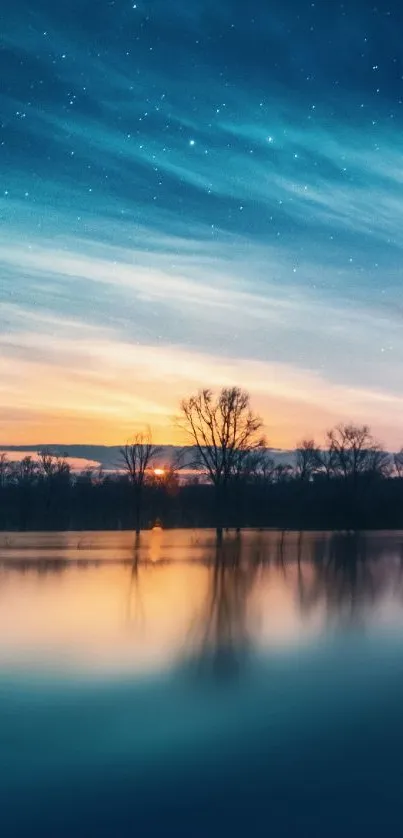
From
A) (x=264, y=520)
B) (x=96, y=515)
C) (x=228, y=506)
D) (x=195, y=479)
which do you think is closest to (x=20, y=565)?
(x=228, y=506)

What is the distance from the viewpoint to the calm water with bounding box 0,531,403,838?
5.28 metres

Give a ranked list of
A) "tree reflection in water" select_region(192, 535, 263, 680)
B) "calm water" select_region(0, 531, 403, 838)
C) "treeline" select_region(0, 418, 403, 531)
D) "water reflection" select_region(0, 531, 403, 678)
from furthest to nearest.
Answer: "treeline" select_region(0, 418, 403, 531) → "water reflection" select_region(0, 531, 403, 678) → "tree reflection in water" select_region(192, 535, 263, 680) → "calm water" select_region(0, 531, 403, 838)

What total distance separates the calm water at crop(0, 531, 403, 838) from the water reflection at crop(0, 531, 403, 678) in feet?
0.19

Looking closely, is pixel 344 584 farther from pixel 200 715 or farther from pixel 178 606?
pixel 200 715

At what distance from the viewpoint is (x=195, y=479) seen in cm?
8388

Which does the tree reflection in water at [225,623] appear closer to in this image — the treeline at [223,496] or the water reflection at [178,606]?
the water reflection at [178,606]

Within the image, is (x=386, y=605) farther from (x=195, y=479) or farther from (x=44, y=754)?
(x=195, y=479)

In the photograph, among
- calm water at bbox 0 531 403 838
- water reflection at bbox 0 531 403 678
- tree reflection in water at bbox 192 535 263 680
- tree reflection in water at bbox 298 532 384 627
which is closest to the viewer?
calm water at bbox 0 531 403 838

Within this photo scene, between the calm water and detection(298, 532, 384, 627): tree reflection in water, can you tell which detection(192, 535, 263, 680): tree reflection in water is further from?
detection(298, 532, 384, 627): tree reflection in water

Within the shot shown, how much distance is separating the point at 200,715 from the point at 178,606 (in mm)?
6932

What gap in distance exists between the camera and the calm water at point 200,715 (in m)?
5.28

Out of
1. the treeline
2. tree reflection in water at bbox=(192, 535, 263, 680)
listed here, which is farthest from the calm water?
the treeline

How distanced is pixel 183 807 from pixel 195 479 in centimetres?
7861

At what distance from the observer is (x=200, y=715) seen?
7301 millimetres
